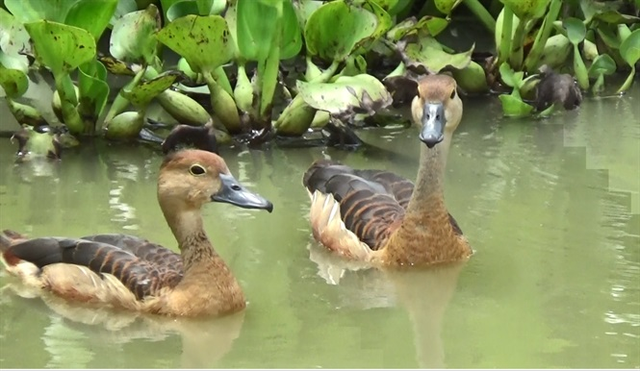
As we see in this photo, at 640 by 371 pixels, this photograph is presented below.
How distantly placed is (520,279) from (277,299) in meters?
1.30

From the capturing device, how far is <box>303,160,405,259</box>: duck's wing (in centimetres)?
748

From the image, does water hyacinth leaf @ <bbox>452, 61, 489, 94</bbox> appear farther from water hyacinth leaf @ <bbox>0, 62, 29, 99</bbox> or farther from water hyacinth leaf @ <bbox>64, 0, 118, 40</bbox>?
water hyacinth leaf @ <bbox>0, 62, 29, 99</bbox>

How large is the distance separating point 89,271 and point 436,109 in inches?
80.3

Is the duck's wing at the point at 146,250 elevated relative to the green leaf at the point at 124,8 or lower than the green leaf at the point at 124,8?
lower

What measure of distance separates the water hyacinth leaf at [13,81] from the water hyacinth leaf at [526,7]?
11.6ft

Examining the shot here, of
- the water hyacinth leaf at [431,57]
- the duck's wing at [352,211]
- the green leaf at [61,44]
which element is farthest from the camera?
the water hyacinth leaf at [431,57]

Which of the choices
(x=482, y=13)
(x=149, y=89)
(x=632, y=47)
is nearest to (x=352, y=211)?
(x=149, y=89)

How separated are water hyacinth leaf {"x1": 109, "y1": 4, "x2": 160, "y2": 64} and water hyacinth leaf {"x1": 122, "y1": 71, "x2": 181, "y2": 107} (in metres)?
0.24

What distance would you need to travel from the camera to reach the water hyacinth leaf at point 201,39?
849cm

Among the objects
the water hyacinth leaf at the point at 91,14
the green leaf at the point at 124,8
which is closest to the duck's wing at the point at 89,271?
the water hyacinth leaf at the point at 91,14

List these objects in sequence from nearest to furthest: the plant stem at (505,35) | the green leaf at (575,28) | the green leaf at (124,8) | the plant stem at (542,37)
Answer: the green leaf at (124,8) → the plant stem at (505,35) → the plant stem at (542,37) → the green leaf at (575,28)

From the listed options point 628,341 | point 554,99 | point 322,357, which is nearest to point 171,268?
point 322,357

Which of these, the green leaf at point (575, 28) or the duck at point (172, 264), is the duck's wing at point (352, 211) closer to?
the duck at point (172, 264)

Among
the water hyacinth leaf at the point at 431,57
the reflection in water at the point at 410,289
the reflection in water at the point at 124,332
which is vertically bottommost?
the reflection in water at the point at 410,289
